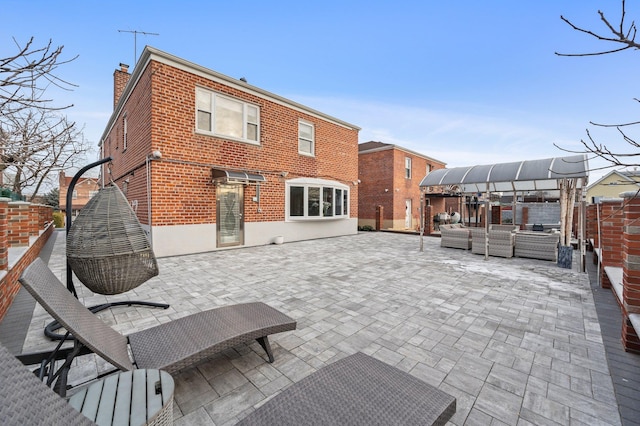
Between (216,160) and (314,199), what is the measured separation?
4.53 metres

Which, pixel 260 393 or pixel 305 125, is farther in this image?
pixel 305 125

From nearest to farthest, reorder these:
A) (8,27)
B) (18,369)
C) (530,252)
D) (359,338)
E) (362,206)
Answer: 1. (18,369)
2. (8,27)
3. (359,338)
4. (530,252)
5. (362,206)

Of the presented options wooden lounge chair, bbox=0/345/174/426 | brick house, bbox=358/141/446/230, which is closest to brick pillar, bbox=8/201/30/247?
wooden lounge chair, bbox=0/345/174/426

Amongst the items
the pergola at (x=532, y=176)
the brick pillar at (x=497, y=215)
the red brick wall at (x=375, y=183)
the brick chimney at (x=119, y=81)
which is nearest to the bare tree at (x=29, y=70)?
the pergola at (x=532, y=176)

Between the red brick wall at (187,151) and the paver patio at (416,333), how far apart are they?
8.68 feet

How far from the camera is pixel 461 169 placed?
35.9 feet

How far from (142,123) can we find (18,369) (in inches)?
365

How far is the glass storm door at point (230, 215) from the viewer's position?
360 inches

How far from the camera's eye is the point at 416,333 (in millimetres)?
3289

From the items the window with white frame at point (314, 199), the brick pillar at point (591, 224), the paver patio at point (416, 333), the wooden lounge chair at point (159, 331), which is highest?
the window with white frame at point (314, 199)

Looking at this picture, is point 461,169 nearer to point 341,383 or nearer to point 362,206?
point 362,206

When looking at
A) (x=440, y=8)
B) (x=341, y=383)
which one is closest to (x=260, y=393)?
(x=341, y=383)

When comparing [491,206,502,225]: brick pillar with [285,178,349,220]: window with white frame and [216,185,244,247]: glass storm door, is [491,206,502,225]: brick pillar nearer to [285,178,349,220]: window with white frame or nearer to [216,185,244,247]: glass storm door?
[285,178,349,220]: window with white frame

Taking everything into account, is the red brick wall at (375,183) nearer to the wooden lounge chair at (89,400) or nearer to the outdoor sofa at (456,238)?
the outdoor sofa at (456,238)
